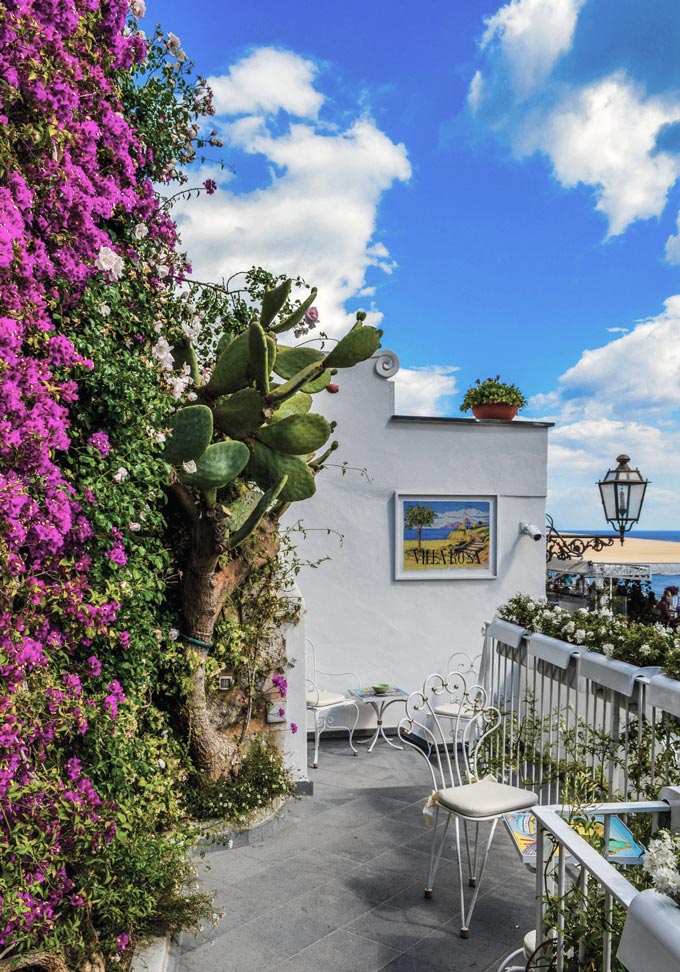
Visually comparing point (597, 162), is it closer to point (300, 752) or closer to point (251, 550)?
point (251, 550)

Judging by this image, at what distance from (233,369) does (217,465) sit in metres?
0.64

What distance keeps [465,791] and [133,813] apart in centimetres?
162

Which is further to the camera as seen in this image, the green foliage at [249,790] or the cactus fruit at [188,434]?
the green foliage at [249,790]

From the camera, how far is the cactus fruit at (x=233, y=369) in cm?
411

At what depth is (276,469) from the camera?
439 centimetres

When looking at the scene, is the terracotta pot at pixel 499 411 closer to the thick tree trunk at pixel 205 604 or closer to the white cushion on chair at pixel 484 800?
the thick tree trunk at pixel 205 604

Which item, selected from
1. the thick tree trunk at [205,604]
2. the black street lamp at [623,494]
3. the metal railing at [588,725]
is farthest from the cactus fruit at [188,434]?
the black street lamp at [623,494]

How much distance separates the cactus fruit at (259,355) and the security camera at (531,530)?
4305 millimetres

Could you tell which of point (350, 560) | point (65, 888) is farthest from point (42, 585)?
point (350, 560)

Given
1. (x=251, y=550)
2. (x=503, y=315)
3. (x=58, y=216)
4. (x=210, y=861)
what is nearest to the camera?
(x=58, y=216)

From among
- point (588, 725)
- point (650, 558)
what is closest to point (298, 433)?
point (588, 725)

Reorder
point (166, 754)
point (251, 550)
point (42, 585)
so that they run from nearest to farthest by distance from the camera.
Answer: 1. point (42, 585)
2. point (166, 754)
3. point (251, 550)

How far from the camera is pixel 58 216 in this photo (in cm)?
266

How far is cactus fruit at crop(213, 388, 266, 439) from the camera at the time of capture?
4078 mm
